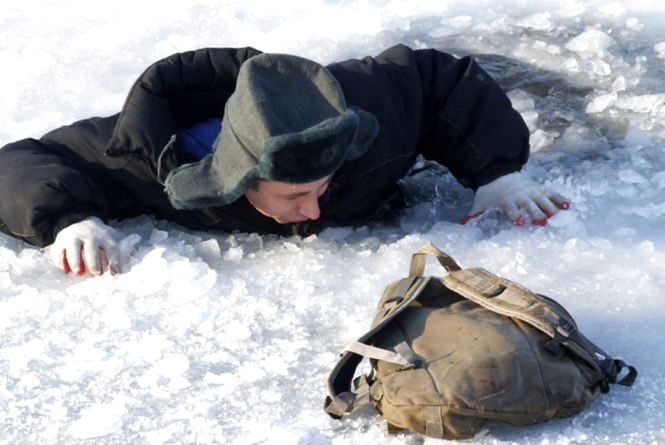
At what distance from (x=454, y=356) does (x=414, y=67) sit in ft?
4.31

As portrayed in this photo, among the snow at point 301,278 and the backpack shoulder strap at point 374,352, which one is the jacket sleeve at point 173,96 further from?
the backpack shoulder strap at point 374,352

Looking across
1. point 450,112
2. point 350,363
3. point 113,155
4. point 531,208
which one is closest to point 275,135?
point 350,363

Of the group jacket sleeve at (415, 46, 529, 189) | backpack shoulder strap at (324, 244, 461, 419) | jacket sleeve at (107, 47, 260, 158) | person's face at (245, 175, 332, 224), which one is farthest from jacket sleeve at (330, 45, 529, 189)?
backpack shoulder strap at (324, 244, 461, 419)

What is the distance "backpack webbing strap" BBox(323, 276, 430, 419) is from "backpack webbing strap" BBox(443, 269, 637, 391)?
93 millimetres

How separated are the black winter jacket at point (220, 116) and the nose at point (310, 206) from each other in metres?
0.24

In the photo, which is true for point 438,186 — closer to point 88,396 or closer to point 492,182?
point 492,182

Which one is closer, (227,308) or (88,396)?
(88,396)

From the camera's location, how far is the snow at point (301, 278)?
9.12ft

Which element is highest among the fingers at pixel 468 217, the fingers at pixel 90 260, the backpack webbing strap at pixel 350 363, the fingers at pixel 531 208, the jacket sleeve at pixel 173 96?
the jacket sleeve at pixel 173 96

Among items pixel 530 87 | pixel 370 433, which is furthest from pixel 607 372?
pixel 530 87

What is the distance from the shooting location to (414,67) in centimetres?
371

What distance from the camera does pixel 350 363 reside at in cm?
277

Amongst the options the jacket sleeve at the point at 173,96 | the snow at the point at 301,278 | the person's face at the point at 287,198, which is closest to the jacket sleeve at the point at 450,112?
the snow at the point at 301,278

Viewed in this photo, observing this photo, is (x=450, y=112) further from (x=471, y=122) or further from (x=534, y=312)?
(x=534, y=312)
